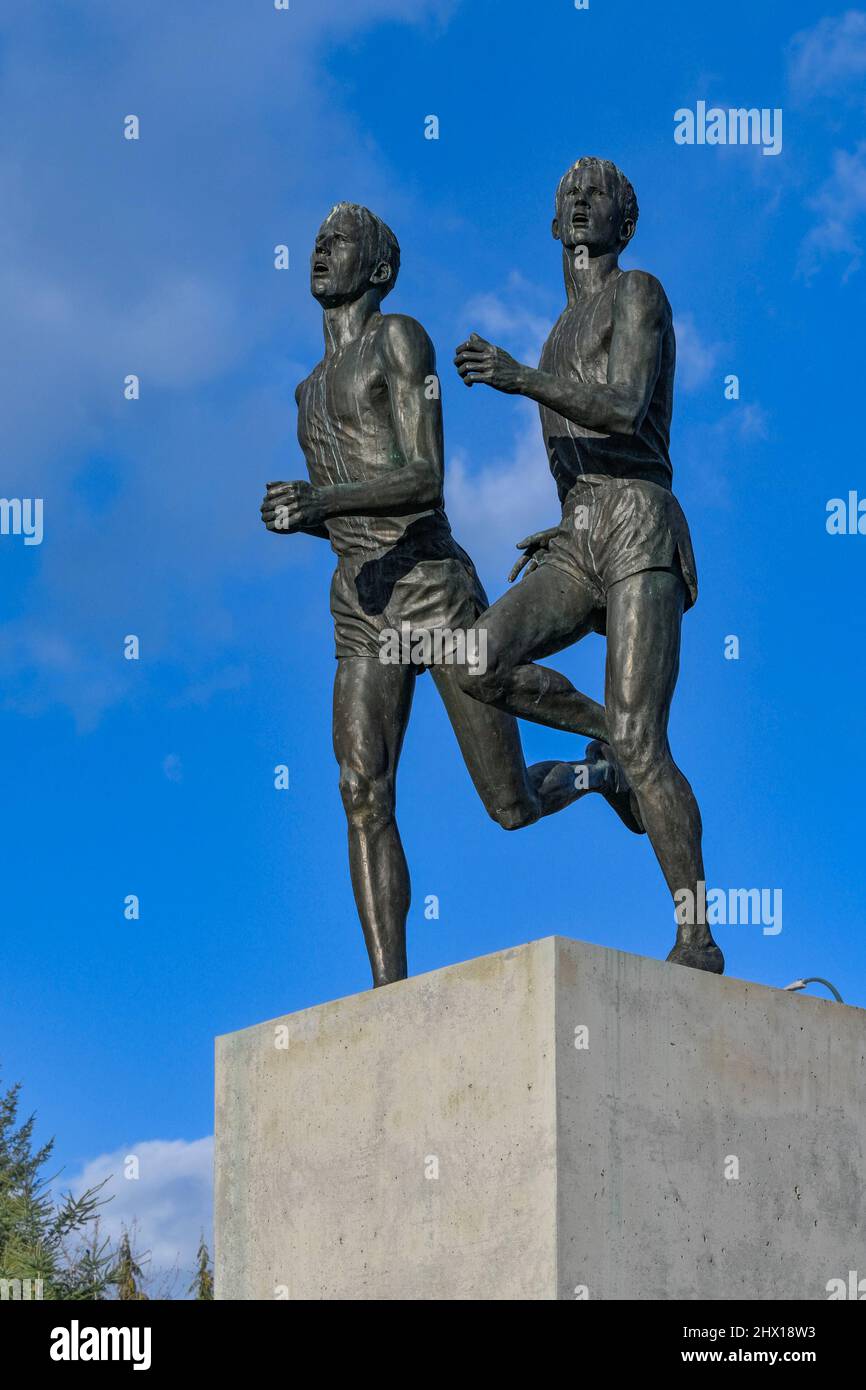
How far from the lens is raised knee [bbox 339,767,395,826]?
10.5m

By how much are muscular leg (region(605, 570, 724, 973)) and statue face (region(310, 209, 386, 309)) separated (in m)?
2.08

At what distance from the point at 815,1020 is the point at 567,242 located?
12.1 feet

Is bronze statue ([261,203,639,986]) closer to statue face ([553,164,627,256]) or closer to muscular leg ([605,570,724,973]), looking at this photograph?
muscular leg ([605,570,724,973])

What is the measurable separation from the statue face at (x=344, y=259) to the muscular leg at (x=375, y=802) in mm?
1827

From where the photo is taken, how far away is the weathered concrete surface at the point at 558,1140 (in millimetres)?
8891

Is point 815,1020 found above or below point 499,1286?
above

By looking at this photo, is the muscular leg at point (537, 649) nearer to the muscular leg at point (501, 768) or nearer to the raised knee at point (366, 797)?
the muscular leg at point (501, 768)

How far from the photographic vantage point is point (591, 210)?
10.6 metres

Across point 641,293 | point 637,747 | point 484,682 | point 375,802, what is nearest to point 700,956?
point 637,747

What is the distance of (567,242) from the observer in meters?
10.6

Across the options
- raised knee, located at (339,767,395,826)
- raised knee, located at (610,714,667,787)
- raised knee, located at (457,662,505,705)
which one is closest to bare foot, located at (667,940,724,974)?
raised knee, located at (610,714,667,787)
